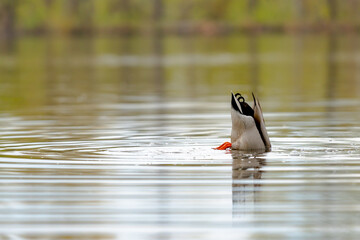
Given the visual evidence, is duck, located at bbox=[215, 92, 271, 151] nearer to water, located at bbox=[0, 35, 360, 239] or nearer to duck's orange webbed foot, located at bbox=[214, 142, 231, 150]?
duck's orange webbed foot, located at bbox=[214, 142, 231, 150]

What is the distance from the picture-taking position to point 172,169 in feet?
34.1

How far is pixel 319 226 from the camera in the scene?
296 inches

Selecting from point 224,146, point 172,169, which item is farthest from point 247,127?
point 172,169

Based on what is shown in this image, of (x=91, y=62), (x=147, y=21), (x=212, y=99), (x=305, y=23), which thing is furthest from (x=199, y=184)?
(x=147, y=21)

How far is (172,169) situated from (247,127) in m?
1.21

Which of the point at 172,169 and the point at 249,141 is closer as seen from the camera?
the point at 172,169

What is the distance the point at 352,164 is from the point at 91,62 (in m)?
33.3

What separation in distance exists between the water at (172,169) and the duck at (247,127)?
0.48 ft

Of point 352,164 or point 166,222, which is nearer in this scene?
point 166,222

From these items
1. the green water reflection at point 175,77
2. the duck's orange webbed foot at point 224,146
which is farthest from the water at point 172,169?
the green water reflection at point 175,77

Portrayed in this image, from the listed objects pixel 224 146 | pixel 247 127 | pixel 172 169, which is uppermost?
pixel 247 127

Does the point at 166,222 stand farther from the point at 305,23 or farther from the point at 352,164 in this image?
the point at 305,23

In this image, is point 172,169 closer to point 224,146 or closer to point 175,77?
point 224,146

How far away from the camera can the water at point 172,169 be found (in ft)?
25.2
